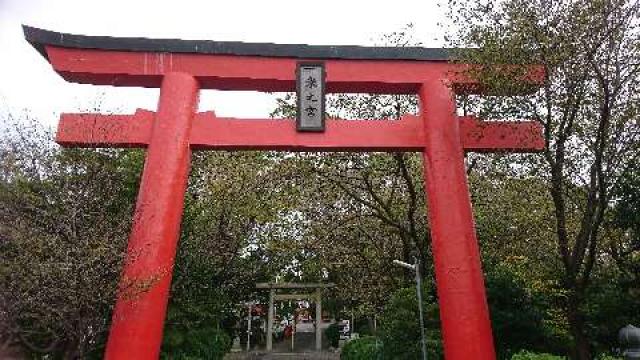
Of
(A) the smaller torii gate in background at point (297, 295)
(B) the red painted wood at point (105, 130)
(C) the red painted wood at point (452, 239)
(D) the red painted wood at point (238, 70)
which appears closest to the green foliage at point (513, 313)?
(C) the red painted wood at point (452, 239)

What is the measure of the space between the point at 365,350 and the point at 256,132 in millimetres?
9306

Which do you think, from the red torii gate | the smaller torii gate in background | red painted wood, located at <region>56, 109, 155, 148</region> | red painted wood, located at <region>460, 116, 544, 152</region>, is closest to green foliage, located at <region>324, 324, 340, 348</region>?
the smaller torii gate in background

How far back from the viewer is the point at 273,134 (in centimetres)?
948

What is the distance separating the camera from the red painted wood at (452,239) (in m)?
8.52

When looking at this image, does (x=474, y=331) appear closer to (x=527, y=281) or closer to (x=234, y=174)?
(x=527, y=281)

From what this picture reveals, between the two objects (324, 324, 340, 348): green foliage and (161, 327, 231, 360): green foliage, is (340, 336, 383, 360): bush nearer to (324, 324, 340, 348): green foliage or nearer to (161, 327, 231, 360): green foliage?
(161, 327, 231, 360): green foliage

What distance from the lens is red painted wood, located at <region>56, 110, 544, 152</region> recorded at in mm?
9352

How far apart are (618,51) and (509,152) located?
2.48 meters

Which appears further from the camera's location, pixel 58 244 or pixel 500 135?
pixel 500 135

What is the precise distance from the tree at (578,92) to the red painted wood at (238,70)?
134 cm

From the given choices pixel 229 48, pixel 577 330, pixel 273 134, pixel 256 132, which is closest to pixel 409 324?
pixel 577 330

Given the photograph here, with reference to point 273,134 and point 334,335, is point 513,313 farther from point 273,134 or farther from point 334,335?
point 334,335

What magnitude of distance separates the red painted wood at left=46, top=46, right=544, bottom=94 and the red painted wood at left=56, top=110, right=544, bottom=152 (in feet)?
2.64

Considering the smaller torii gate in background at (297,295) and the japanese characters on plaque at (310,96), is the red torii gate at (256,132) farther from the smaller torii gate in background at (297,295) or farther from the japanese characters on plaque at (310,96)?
the smaller torii gate in background at (297,295)
